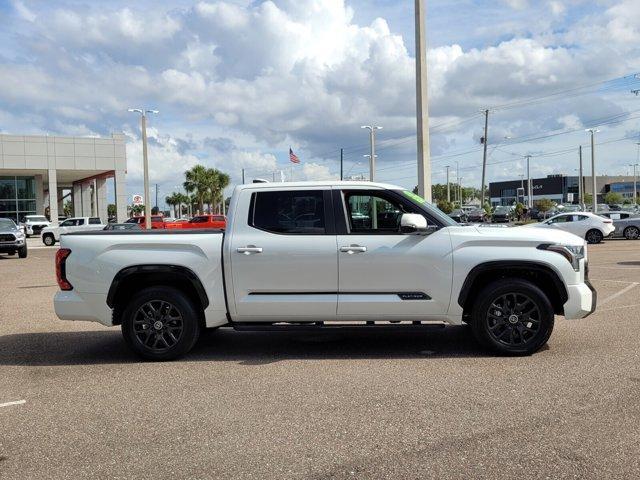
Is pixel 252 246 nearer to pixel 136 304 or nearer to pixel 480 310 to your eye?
pixel 136 304

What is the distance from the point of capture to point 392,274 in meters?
6.63

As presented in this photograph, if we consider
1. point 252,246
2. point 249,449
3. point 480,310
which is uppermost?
point 252,246

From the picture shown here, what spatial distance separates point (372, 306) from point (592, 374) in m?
Result: 2.21

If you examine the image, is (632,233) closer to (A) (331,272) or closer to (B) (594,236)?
(B) (594,236)

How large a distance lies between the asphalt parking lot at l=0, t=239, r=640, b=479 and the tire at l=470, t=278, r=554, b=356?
0.18 metres

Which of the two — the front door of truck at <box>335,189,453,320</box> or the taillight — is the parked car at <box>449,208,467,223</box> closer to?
the front door of truck at <box>335,189,453,320</box>

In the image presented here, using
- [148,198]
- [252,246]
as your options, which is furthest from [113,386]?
[148,198]

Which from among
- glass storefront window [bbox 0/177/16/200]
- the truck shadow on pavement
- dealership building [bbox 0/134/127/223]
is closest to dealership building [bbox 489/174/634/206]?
dealership building [bbox 0/134/127/223]

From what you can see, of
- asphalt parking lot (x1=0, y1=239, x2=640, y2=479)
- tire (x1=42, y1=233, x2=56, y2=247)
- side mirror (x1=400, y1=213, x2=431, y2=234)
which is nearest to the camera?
asphalt parking lot (x1=0, y1=239, x2=640, y2=479)

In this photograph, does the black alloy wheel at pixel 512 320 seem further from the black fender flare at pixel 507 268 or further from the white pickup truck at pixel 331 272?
the black fender flare at pixel 507 268

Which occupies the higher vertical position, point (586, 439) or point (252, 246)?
point (252, 246)

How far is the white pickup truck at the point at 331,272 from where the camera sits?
6.63 meters

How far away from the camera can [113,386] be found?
5988 mm

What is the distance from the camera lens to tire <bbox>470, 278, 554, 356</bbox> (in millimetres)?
6637
